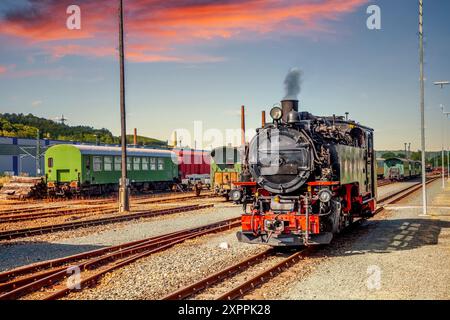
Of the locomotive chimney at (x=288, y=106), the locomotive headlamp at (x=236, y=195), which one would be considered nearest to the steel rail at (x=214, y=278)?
the locomotive headlamp at (x=236, y=195)

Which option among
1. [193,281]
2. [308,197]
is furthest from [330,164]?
[193,281]

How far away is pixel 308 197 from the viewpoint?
434 inches

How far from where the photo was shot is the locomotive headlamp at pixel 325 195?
10.7 metres

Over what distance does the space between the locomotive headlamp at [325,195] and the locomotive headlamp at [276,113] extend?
87.2 inches

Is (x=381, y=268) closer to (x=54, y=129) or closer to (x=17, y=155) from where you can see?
(x=17, y=155)

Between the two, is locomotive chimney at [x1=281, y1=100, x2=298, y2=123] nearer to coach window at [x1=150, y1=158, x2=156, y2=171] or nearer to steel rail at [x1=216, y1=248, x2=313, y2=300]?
steel rail at [x1=216, y1=248, x2=313, y2=300]


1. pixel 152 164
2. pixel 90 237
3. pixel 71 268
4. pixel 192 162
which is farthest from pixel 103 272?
pixel 192 162

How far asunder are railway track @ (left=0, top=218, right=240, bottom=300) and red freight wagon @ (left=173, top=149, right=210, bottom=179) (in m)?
26.0

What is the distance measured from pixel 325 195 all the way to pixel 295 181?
3.06 ft

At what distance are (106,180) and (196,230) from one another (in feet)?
56.0

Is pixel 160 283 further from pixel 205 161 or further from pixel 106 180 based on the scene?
pixel 205 161

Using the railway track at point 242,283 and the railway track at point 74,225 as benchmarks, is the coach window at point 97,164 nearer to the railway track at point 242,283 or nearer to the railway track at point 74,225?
the railway track at point 74,225

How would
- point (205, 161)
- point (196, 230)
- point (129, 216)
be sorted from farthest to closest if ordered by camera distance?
1. point (205, 161)
2. point (129, 216)
3. point (196, 230)

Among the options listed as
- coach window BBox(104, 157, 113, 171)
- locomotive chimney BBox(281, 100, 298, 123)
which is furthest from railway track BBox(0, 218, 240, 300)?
coach window BBox(104, 157, 113, 171)
